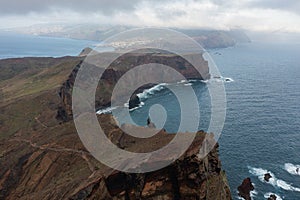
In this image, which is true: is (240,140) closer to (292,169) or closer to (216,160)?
(292,169)

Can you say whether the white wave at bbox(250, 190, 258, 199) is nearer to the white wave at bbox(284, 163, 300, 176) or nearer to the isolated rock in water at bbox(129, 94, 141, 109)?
the white wave at bbox(284, 163, 300, 176)

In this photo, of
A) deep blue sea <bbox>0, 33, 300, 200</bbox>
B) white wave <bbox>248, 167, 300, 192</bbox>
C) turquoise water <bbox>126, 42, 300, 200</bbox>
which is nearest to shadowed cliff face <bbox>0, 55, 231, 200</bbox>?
white wave <bbox>248, 167, 300, 192</bbox>

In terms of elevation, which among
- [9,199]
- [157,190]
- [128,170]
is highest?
[128,170]

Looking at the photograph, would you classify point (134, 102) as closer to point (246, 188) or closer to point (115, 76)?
point (115, 76)

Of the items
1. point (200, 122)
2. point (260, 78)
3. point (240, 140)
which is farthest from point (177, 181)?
point (260, 78)

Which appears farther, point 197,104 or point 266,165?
point 197,104

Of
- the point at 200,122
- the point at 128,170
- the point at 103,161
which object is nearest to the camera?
the point at 128,170

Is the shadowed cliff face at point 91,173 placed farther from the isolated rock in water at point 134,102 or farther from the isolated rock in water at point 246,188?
the isolated rock in water at point 134,102
